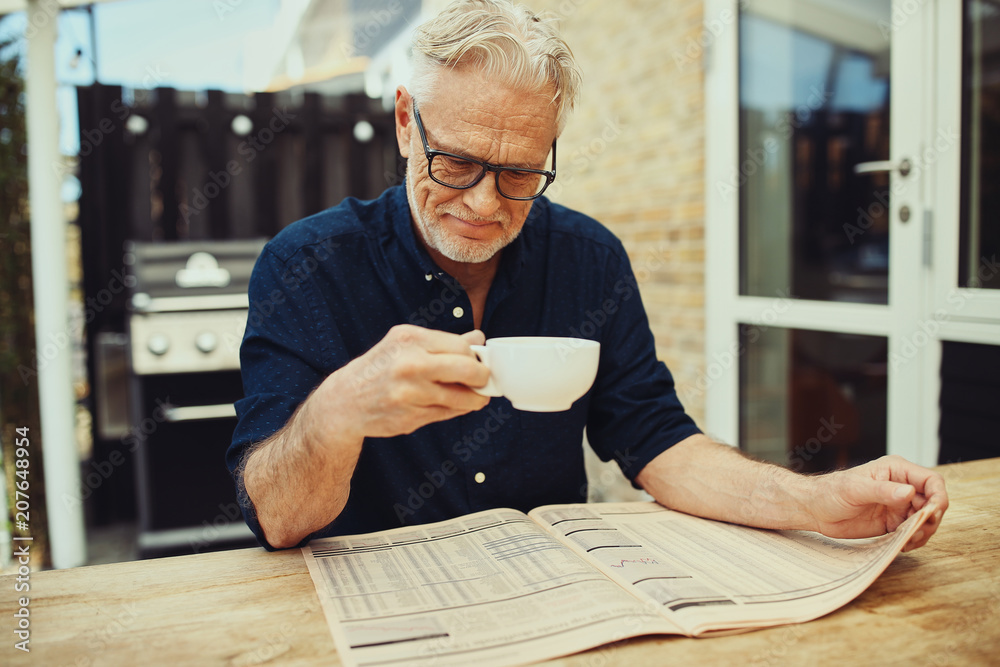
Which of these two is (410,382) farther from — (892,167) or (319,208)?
(319,208)

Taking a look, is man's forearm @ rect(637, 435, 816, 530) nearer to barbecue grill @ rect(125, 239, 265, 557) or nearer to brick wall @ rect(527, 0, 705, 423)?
barbecue grill @ rect(125, 239, 265, 557)

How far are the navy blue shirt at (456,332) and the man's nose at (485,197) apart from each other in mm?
189

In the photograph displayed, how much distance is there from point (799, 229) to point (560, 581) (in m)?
Answer: 2.75

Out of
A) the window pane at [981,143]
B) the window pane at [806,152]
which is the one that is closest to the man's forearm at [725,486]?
the window pane at [981,143]

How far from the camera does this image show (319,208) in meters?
3.45

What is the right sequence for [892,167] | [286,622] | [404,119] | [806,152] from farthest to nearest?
1. [806,152]
2. [892,167]
3. [404,119]
4. [286,622]

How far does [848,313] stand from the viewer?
261 cm

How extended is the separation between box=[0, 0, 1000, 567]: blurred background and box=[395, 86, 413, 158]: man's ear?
5.59 feet

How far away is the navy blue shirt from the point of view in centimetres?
127

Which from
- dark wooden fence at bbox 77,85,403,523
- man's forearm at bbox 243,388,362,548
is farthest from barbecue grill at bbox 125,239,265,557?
man's forearm at bbox 243,388,362,548

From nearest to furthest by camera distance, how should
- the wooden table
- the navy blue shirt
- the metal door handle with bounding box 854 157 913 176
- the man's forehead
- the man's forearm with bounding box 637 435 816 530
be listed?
the wooden table → the man's forearm with bounding box 637 435 816 530 → the man's forehead → the navy blue shirt → the metal door handle with bounding box 854 157 913 176

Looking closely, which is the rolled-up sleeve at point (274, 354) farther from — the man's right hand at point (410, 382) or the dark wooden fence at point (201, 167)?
the dark wooden fence at point (201, 167)

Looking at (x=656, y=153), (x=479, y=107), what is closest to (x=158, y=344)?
(x=479, y=107)

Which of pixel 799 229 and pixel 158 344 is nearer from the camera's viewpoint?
pixel 158 344
